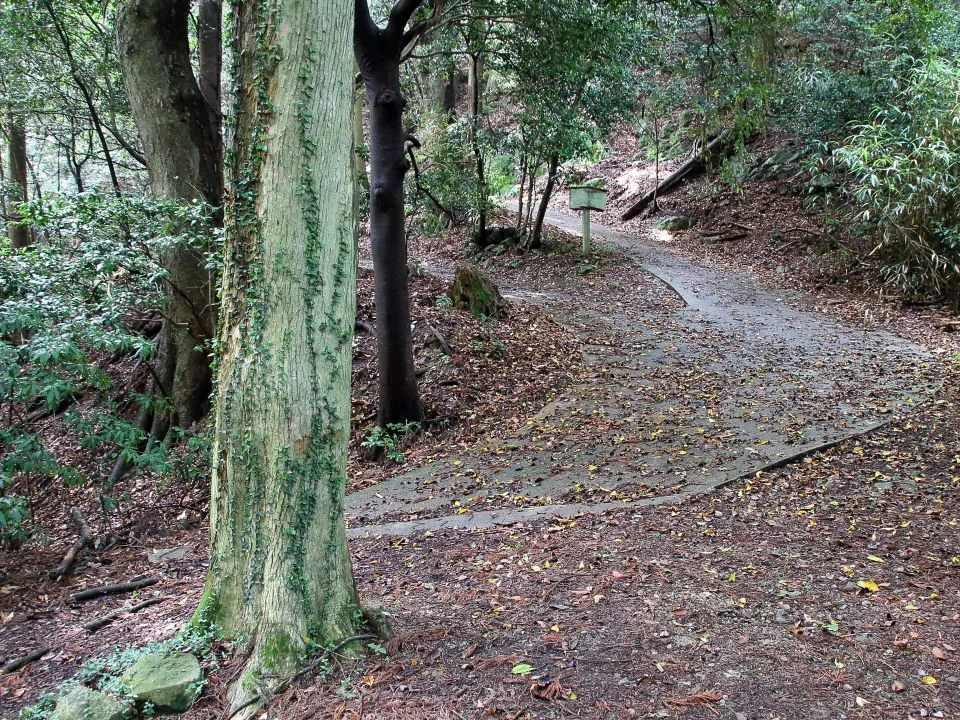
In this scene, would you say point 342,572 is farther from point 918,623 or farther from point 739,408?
point 739,408

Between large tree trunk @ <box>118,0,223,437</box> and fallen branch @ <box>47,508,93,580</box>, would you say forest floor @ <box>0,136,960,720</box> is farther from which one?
large tree trunk @ <box>118,0,223,437</box>

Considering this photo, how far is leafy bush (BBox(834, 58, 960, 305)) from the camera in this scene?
428 inches

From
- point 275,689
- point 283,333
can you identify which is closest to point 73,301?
point 283,333

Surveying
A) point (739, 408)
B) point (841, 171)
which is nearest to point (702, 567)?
point (739, 408)

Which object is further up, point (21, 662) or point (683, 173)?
point (683, 173)

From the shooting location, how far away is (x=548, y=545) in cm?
479

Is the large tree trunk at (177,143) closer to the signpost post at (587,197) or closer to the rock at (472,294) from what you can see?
the rock at (472,294)

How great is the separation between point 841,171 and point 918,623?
580 inches

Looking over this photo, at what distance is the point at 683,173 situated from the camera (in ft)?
65.9

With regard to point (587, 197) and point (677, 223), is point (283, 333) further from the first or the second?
point (677, 223)

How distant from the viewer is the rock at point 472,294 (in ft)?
34.6

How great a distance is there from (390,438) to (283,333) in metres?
4.67

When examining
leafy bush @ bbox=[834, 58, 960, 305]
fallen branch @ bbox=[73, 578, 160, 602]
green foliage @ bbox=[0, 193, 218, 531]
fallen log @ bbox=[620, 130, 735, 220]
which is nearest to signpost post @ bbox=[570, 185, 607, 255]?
leafy bush @ bbox=[834, 58, 960, 305]

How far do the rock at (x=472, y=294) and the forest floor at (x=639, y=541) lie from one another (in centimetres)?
33
